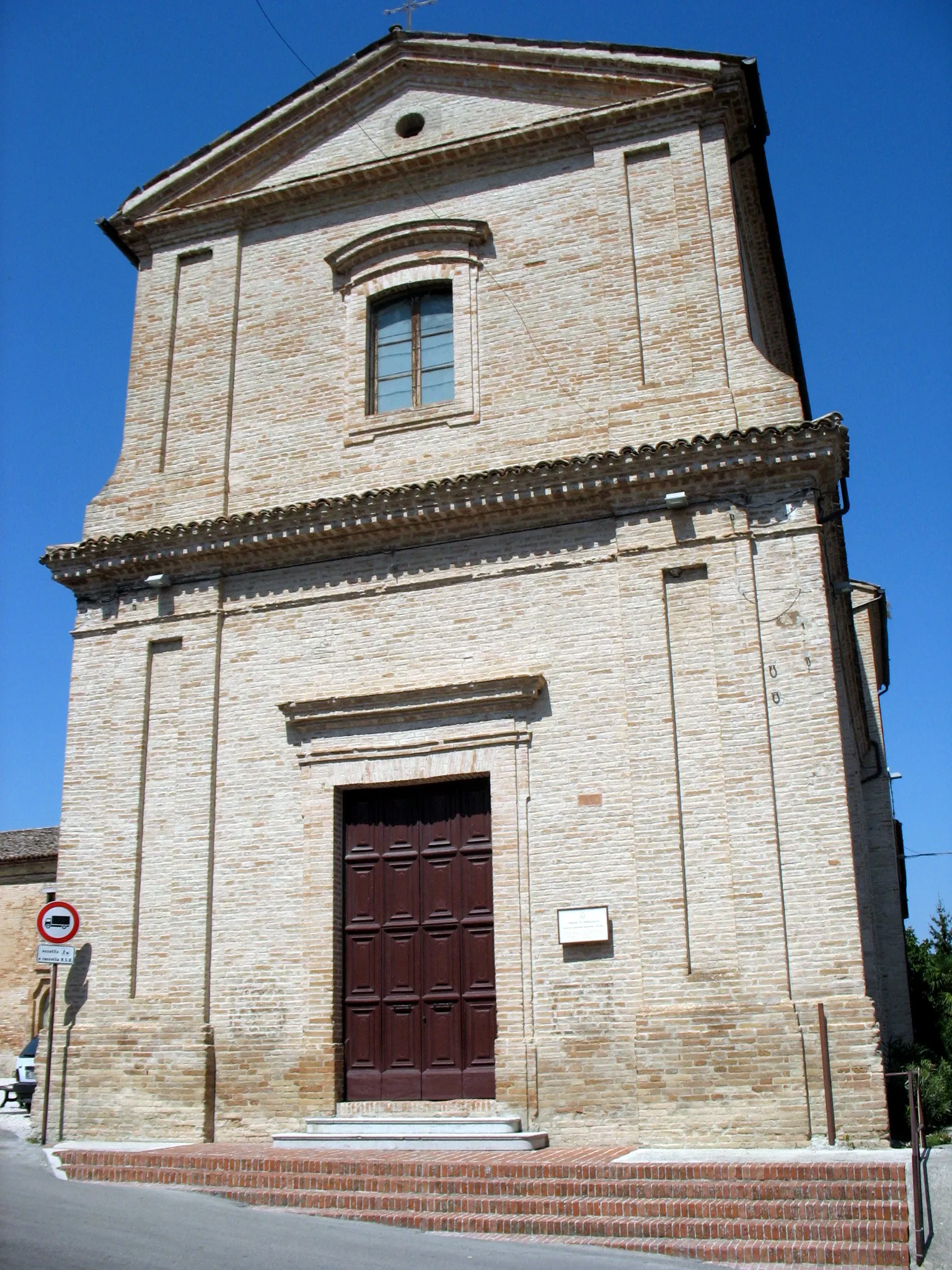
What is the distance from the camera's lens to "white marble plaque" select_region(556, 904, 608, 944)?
10.5 metres

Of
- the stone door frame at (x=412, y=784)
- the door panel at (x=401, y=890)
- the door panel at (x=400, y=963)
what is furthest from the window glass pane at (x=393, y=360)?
the door panel at (x=400, y=963)

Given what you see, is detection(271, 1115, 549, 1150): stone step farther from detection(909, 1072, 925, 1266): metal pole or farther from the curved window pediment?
the curved window pediment

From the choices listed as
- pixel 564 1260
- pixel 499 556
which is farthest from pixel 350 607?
pixel 564 1260

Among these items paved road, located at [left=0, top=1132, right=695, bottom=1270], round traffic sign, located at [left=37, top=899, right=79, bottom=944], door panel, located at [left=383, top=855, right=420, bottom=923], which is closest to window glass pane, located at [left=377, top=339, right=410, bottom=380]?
door panel, located at [left=383, top=855, right=420, bottom=923]

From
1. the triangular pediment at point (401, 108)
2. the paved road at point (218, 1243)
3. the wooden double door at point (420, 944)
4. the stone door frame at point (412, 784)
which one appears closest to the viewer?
the paved road at point (218, 1243)

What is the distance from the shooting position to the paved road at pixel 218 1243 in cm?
677

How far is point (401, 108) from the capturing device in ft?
47.1

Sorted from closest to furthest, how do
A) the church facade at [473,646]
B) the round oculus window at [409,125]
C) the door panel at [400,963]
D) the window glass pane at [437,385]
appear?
the church facade at [473,646]
the door panel at [400,963]
the window glass pane at [437,385]
the round oculus window at [409,125]

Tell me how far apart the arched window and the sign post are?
5988mm

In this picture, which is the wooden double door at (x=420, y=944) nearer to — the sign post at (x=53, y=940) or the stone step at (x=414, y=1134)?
the stone step at (x=414, y=1134)

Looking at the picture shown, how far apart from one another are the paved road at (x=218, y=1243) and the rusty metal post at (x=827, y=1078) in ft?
8.26

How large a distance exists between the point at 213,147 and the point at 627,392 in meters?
6.27

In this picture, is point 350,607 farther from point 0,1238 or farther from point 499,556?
point 0,1238

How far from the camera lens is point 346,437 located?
1312 cm
